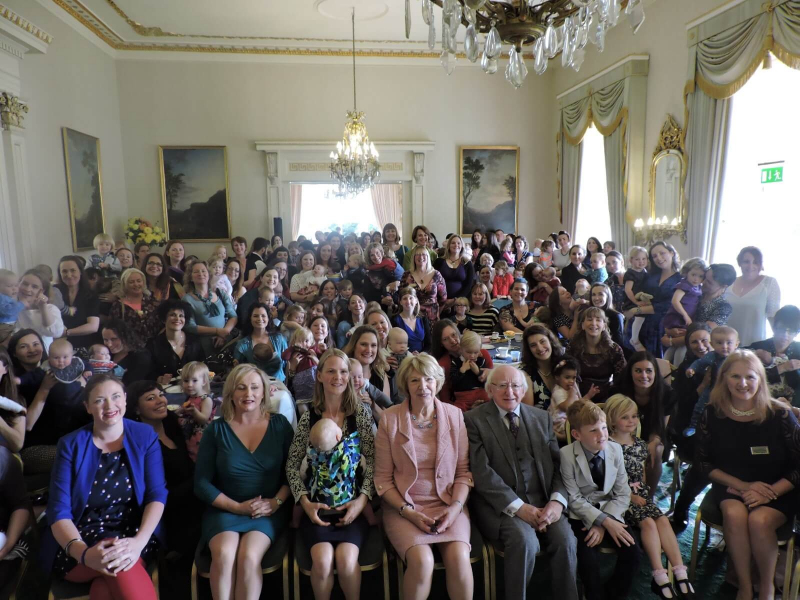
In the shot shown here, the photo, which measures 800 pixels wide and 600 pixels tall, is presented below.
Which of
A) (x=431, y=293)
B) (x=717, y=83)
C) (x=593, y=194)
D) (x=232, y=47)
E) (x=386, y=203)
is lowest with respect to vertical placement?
(x=431, y=293)

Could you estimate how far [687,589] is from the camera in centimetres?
289

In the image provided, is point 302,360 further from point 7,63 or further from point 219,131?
point 219,131

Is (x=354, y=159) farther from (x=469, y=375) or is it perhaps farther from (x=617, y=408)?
(x=617, y=408)

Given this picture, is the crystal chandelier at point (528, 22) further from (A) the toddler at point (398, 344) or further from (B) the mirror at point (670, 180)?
(B) the mirror at point (670, 180)

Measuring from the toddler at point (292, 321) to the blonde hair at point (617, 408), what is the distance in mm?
2846

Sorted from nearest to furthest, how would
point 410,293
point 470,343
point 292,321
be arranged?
point 470,343, point 292,321, point 410,293

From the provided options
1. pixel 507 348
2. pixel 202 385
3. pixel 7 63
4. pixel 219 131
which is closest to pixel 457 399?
pixel 507 348

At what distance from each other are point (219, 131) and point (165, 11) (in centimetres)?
277

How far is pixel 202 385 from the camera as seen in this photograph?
387cm

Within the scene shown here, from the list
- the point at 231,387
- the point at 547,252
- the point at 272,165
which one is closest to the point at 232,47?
the point at 272,165

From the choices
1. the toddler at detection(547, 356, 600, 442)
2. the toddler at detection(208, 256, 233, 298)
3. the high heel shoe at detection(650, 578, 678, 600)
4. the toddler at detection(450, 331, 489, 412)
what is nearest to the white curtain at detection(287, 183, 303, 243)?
the toddler at detection(208, 256, 233, 298)

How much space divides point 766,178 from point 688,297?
98.9 inches

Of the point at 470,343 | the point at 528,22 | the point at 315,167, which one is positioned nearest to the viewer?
the point at 528,22

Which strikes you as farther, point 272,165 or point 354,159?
point 272,165
